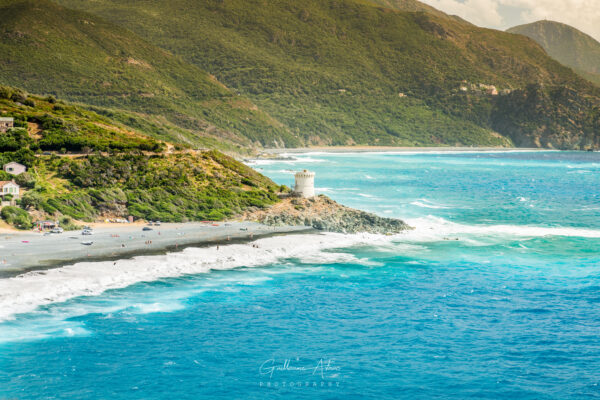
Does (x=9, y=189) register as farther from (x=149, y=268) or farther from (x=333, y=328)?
(x=333, y=328)

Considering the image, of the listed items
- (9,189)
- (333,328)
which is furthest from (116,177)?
(333,328)

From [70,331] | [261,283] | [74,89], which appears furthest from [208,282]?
[74,89]

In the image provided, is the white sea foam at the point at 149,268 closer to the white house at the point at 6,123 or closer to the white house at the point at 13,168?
the white house at the point at 13,168

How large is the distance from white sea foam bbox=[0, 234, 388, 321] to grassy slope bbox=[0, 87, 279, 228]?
13.5 m

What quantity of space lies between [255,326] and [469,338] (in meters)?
12.0

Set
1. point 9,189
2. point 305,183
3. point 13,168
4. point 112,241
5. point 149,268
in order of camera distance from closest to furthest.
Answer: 1. point 149,268
2. point 112,241
3. point 9,189
4. point 13,168
5. point 305,183

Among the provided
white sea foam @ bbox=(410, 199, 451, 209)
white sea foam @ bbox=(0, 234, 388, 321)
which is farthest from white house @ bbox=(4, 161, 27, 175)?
white sea foam @ bbox=(410, 199, 451, 209)

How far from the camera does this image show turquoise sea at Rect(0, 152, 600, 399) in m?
28.3

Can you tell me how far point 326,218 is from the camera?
65750 mm

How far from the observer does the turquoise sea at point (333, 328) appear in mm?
28312

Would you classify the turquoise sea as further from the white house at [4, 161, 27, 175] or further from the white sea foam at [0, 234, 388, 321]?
the white house at [4, 161, 27, 175]

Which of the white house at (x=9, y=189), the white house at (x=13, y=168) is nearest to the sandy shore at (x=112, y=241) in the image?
the white house at (x=9, y=189)

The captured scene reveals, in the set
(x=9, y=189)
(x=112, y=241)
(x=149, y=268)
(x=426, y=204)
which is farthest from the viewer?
(x=426, y=204)

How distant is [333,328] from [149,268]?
16.3 metres
